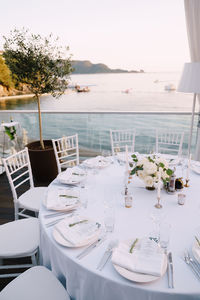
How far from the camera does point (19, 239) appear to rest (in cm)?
166

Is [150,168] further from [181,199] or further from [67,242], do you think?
[67,242]

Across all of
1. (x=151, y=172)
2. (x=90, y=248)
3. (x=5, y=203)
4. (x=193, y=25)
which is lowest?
(x=5, y=203)

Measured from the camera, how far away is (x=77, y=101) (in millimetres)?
20406

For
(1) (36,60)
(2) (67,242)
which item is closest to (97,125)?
(1) (36,60)

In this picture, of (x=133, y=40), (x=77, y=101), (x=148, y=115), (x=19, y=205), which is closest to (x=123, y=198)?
(x=19, y=205)

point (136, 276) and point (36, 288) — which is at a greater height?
point (136, 276)

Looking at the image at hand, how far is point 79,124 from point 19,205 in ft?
7.35

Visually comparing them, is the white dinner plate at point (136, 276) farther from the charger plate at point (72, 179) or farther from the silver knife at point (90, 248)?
the charger plate at point (72, 179)

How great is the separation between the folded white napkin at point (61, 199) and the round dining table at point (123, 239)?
0.06m

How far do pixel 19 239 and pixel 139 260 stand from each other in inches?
40.0

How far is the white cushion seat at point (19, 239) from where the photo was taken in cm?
155

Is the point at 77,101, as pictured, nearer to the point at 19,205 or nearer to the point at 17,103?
the point at 17,103

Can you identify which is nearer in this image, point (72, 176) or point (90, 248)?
point (90, 248)

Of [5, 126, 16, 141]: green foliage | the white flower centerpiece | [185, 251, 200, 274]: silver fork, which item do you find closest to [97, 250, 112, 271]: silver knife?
[185, 251, 200, 274]: silver fork
